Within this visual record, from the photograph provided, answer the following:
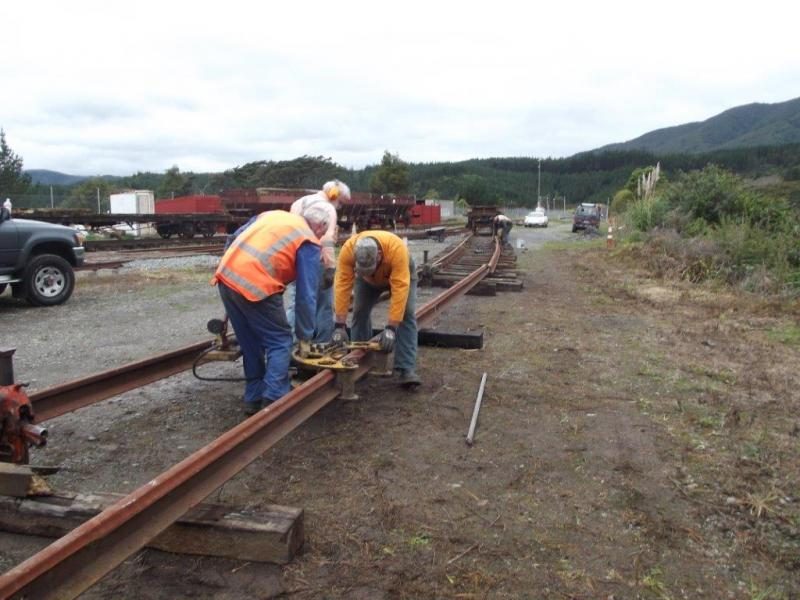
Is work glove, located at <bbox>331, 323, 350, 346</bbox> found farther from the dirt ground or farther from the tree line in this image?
the tree line

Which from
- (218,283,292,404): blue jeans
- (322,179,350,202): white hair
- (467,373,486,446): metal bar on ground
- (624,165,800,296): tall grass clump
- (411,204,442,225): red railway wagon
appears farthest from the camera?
(411,204,442,225): red railway wagon

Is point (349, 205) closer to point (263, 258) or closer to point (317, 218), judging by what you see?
point (317, 218)

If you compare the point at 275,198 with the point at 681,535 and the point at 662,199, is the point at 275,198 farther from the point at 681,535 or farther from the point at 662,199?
the point at 681,535

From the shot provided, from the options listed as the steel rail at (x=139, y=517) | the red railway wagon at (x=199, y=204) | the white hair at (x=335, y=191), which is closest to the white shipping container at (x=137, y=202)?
the red railway wagon at (x=199, y=204)

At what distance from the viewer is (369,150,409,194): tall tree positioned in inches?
2675

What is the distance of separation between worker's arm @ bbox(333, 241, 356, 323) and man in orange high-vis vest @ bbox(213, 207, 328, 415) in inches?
A: 19.4

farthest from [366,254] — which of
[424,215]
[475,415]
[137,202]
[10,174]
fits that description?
[10,174]

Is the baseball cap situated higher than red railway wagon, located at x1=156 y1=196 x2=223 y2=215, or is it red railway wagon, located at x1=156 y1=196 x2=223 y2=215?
red railway wagon, located at x1=156 y1=196 x2=223 y2=215

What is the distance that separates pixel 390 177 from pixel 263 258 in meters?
65.2

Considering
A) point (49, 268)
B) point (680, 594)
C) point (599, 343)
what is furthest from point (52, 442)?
point (49, 268)

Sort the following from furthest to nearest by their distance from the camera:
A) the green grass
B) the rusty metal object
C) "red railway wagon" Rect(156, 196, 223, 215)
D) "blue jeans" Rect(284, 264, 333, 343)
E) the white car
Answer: the white car → "red railway wagon" Rect(156, 196, 223, 215) → the green grass → "blue jeans" Rect(284, 264, 333, 343) → the rusty metal object

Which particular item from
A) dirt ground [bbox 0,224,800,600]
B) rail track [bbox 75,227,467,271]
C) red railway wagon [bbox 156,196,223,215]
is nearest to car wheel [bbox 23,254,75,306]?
dirt ground [bbox 0,224,800,600]

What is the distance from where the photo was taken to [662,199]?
1836 centimetres

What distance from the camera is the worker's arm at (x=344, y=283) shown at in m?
4.86
